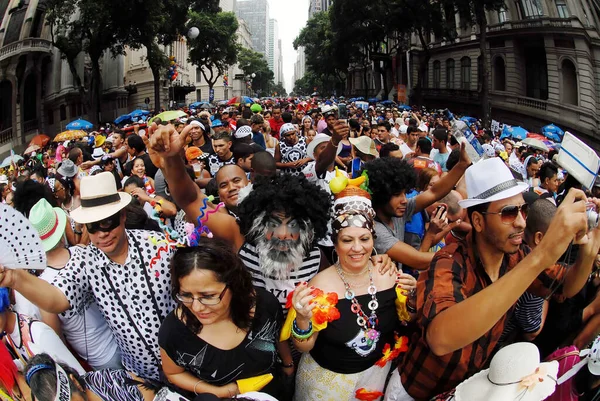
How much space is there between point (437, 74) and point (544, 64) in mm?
19832

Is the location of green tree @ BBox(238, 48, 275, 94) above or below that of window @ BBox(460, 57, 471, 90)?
above

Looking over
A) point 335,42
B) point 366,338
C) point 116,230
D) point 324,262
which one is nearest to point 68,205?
point 116,230

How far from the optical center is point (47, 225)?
115 inches

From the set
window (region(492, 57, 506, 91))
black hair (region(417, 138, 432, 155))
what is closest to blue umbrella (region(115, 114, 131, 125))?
black hair (region(417, 138, 432, 155))

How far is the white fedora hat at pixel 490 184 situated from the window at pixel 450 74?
37.9 metres

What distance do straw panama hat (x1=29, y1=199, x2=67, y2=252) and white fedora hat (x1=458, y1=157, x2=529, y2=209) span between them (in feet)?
8.37

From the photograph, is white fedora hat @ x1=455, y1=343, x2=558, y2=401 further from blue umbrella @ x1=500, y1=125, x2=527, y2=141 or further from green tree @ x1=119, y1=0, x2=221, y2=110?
green tree @ x1=119, y1=0, x2=221, y2=110

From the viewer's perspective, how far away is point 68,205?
543 cm

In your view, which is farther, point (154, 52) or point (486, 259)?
point (154, 52)

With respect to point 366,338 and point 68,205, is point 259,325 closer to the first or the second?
point 366,338

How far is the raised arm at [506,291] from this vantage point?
1522 millimetres

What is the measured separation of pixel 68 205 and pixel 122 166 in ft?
7.32

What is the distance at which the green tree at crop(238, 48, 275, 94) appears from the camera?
328 feet

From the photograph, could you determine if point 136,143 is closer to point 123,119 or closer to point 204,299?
point 204,299
